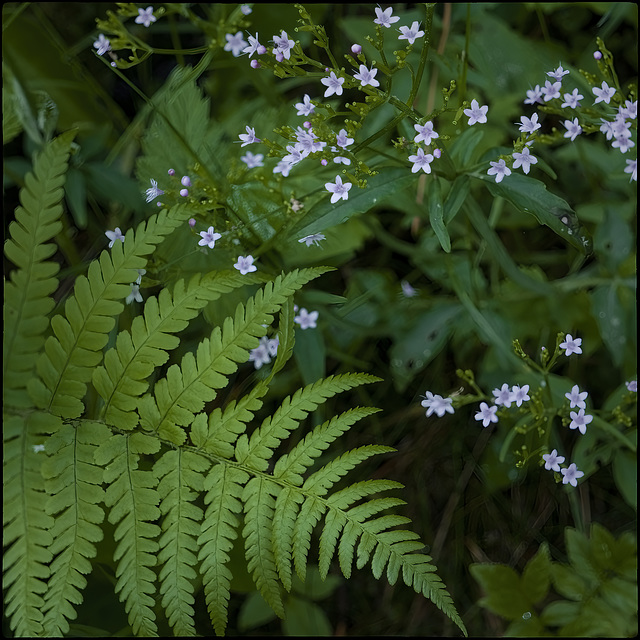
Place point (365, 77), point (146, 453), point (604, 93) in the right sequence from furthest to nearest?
point (604, 93) < point (146, 453) < point (365, 77)

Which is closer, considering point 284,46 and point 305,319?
point 284,46

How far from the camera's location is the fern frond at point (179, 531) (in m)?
2.05

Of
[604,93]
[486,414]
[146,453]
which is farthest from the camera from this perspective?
[486,414]

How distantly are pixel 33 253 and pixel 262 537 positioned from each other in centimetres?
116

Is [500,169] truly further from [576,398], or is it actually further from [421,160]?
[576,398]

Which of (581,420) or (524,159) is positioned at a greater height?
(524,159)

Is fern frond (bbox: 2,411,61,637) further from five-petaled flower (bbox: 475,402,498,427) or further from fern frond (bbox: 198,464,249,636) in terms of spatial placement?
five-petaled flower (bbox: 475,402,498,427)

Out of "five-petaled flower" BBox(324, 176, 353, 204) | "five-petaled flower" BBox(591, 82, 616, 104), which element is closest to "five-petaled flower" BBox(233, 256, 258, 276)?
"five-petaled flower" BBox(324, 176, 353, 204)

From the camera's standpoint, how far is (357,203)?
90.7 inches

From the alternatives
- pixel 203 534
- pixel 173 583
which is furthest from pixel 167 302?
pixel 173 583

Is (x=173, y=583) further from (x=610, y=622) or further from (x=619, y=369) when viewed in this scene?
(x=619, y=369)

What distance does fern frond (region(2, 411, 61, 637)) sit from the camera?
2020mm

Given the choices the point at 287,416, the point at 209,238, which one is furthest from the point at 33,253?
the point at 287,416

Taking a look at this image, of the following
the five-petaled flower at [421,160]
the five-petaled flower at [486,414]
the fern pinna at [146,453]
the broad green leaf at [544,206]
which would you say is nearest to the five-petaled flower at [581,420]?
the five-petaled flower at [486,414]
